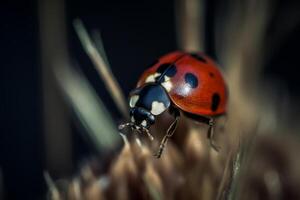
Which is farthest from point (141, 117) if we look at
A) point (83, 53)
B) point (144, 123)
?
point (83, 53)

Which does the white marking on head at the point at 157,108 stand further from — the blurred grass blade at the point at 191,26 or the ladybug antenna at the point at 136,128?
the blurred grass blade at the point at 191,26

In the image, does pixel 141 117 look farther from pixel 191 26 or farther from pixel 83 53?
pixel 83 53

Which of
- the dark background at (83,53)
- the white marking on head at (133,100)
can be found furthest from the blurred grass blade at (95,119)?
the dark background at (83,53)

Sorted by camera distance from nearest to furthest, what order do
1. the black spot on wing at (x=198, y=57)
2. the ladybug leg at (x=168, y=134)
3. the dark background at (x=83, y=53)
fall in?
the ladybug leg at (x=168, y=134) → the black spot on wing at (x=198, y=57) → the dark background at (x=83, y=53)

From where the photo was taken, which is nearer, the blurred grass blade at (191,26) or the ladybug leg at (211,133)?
the ladybug leg at (211,133)

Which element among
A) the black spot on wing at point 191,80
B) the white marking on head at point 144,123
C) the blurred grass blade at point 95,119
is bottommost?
the blurred grass blade at point 95,119

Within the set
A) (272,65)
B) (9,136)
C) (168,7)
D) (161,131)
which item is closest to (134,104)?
(161,131)

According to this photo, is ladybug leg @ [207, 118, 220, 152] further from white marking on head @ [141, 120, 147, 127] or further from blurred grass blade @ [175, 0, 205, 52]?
blurred grass blade @ [175, 0, 205, 52]

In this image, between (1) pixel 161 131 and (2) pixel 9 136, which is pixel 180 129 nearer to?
(1) pixel 161 131
